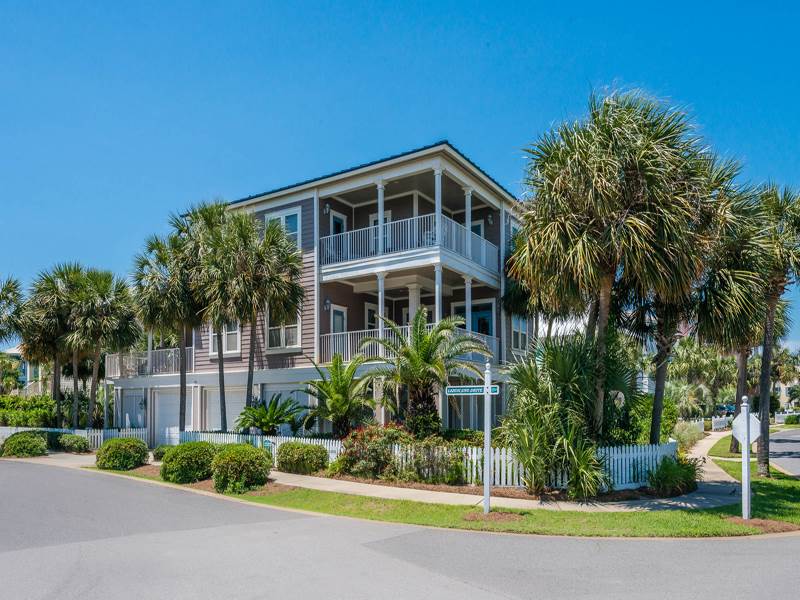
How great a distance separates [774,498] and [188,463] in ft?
48.2

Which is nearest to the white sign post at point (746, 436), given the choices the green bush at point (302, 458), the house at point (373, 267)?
the house at point (373, 267)

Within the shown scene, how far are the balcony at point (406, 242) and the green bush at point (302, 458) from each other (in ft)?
24.3

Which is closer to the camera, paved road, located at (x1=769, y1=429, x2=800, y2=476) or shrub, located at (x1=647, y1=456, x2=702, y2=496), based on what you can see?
shrub, located at (x1=647, y1=456, x2=702, y2=496)

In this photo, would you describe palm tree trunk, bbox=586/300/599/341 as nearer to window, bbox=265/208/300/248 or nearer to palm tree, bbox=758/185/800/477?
palm tree, bbox=758/185/800/477

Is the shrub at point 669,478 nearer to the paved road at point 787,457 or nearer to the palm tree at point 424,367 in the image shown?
the palm tree at point 424,367

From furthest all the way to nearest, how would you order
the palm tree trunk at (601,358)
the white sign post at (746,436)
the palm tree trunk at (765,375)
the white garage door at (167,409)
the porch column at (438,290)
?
1. the white garage door at (167,409)
2. the porch column at (438,290)
3. the palm tree trunk at (765,375)
4. the palm tree trunk at (601,358)
5. the white sign post at (746,436)

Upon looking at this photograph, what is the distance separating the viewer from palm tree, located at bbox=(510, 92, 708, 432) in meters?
14.4

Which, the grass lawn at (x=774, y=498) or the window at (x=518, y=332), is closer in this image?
the grass lawn at (x=774, y=498)

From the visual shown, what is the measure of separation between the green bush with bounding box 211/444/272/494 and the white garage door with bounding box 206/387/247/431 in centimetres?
1065

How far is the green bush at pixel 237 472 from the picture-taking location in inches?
668

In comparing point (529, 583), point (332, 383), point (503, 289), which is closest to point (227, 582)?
point (529, 583)

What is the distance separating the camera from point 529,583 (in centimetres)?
823

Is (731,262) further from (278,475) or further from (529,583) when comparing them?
(278,475)

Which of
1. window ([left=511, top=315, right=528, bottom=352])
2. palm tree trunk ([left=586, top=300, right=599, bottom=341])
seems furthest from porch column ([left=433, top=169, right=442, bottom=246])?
window ([left=511, top=315, right=528, bottom=352])
